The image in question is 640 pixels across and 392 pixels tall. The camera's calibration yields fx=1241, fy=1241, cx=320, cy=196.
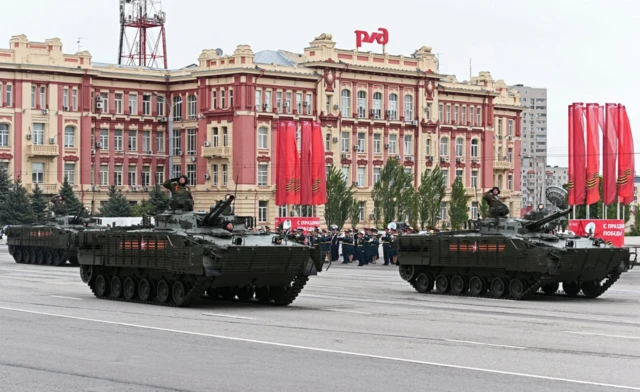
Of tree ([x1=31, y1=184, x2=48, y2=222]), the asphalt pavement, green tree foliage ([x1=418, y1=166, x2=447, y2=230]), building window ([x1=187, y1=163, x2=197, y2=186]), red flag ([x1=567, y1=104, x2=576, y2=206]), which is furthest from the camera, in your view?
building window ([x1=187, y1=163, x2=197, y2=186])

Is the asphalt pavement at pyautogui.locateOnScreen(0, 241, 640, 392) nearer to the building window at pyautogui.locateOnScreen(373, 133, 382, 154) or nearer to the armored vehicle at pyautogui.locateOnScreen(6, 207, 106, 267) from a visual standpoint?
the armored vehicle at pyautogui.locateOnScreen(6, 207, 106, 267)

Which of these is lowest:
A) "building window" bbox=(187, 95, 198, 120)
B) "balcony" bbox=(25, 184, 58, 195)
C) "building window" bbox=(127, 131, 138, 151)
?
"balcony" bbox=(25, 184, 58, 195)

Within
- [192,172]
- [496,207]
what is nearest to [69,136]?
[192,172]

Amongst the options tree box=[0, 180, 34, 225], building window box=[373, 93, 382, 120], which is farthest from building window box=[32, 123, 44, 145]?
building window box=[373, 93, 382, 120]

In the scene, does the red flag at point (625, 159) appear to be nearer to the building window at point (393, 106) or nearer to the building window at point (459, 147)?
the building window at point (393, 106)

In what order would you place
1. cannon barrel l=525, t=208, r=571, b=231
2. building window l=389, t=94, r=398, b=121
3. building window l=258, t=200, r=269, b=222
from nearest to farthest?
cannon barrel l=525, t=208, r=571, b=231, building window l=258, t=200, r=269, b=222, building window l=389, t=94, r=398, b=121

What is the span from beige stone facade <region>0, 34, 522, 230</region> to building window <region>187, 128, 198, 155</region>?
100 mm

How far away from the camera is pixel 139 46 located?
8912 cm

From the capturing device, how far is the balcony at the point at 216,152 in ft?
273

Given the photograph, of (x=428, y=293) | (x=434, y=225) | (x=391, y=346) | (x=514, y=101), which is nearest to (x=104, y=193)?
(x=434, y=225)

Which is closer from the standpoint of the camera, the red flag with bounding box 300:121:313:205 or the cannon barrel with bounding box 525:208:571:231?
the cannon barrel with bounding box 525:208:571:231

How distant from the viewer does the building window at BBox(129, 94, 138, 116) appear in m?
86.6

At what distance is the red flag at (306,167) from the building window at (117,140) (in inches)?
969

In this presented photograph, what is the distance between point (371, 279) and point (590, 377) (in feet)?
73.2
